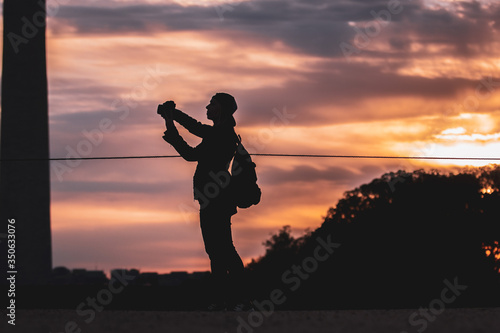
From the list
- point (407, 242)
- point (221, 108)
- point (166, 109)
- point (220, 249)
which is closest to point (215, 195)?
point (220, 249)

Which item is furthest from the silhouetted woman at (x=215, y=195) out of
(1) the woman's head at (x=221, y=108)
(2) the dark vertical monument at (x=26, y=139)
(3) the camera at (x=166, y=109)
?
(2) the dark vertical monument at (x=26, y=139)

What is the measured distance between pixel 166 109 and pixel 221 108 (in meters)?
0.69

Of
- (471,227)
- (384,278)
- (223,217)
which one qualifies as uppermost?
(471,227)

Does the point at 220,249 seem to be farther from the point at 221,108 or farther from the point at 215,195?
the point at 221,108

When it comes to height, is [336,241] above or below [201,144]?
above

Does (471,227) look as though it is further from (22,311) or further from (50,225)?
(22,311)

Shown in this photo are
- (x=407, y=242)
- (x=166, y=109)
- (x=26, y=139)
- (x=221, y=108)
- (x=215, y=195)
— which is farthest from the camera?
(x=26, y=139)

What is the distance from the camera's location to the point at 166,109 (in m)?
12.1

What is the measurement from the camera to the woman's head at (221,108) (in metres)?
12.2

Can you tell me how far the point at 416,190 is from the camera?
180ft

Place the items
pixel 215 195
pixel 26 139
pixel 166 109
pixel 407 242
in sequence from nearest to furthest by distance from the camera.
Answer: pixel 215 195 → pixel 166 109 → pixel 407 242 → pixel 26 139

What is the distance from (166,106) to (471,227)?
4226 cm

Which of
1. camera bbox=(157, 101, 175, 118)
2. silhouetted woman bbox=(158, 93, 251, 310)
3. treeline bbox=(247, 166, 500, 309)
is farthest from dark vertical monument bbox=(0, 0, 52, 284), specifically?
silhouetted woman bbox=(158, 93, 251, 310)

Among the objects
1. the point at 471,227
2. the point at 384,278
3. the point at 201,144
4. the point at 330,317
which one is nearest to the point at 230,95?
the point at 201,144
